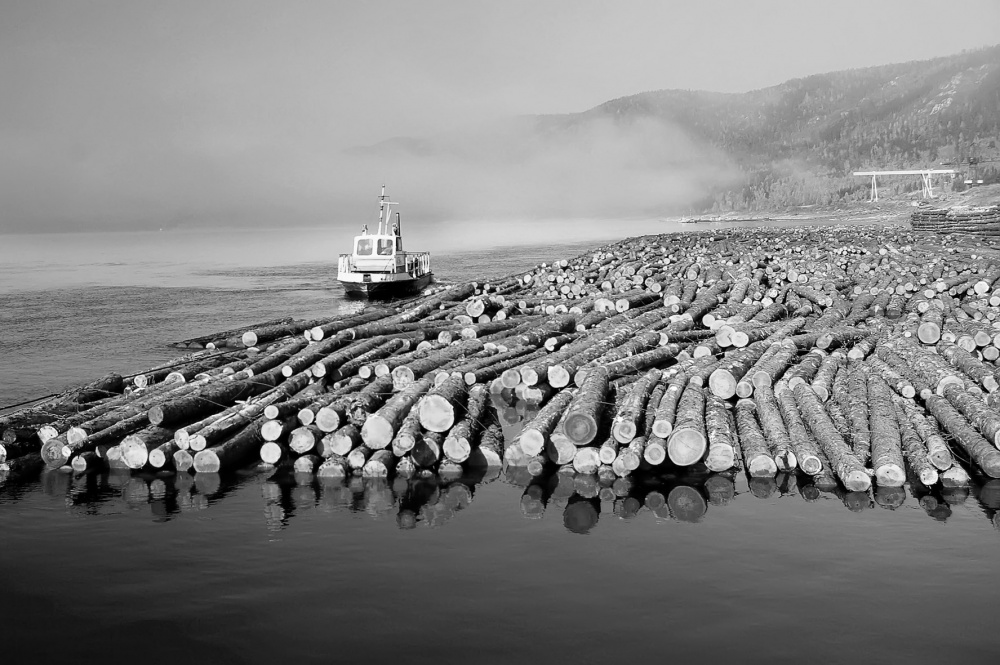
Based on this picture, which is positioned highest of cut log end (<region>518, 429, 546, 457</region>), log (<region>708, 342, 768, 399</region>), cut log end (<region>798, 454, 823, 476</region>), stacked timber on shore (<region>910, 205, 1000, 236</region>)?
stacked timber on shore (<region>910, 205, 1000, 236</region>)

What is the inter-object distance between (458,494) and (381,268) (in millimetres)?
31146

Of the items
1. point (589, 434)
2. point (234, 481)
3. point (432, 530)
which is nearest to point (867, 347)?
point (589, 434)

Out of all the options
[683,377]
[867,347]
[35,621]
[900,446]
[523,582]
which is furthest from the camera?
[867,347]

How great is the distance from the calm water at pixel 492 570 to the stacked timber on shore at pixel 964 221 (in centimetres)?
4386

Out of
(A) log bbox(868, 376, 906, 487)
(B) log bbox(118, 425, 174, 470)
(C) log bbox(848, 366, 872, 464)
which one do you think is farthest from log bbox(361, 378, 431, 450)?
(A) log bbox(868, 376, 906, 487)

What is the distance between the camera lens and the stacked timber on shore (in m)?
47.2

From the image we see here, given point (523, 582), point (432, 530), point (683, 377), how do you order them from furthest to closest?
point (683, 377) < point (432, 530) < point (523, 582)

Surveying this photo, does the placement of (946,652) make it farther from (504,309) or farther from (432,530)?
(504,309)

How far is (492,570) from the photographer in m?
9.05

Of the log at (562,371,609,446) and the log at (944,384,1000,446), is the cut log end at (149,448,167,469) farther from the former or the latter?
the log at (944,384,1000,446)

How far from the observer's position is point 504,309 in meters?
22.3

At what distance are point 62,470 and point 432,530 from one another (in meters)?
6.64

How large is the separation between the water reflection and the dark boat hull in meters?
28.7

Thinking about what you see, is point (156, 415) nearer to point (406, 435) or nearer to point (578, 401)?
point (406, 435)
